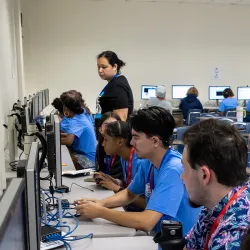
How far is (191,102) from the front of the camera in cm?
756

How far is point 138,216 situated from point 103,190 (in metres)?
0.72

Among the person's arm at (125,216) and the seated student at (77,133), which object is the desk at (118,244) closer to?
the person's arm at (125,216)

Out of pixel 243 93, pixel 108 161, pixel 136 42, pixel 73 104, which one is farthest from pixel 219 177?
pixel 243 93

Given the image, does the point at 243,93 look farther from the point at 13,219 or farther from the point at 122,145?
the point at 13,219

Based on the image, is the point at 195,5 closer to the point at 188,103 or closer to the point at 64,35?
the point at 188,103

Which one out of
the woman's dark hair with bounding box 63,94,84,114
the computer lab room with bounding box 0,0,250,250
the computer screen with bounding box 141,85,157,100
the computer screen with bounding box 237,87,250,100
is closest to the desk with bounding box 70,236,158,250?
the computer lab room with bounding box 0,0,250,250

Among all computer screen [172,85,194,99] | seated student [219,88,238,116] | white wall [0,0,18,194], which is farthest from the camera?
computer screen [172,85,194,99]

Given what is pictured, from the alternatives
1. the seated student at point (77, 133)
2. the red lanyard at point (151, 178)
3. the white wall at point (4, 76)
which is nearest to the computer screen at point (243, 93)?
the white wall at point (4, 76)

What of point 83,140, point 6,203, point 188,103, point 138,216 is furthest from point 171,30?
point 6,203

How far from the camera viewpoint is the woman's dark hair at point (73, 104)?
3594 mm

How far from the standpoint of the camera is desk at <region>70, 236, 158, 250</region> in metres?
1.54

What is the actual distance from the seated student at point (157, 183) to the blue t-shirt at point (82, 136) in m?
1.66

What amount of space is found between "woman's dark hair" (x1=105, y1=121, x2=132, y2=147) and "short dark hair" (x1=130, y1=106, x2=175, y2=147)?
1.52ft

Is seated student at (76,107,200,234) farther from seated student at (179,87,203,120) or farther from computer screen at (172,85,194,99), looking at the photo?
computer screen at (172,85,194,99)
